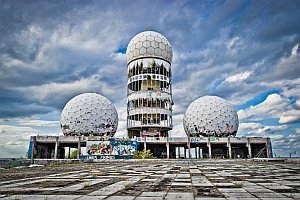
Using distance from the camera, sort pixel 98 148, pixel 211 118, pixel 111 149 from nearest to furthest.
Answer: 1. pixel 111 149
2. pixel 98 148
3. pixel 211 118

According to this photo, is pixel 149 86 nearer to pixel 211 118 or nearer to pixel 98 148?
pixel 211 118

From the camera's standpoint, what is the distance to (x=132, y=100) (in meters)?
66.0

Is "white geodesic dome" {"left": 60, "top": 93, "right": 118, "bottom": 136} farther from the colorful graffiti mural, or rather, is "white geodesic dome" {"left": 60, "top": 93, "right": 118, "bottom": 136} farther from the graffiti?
the graffiti

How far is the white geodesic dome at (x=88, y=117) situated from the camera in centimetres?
6266

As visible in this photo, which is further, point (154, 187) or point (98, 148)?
point (98, 148)

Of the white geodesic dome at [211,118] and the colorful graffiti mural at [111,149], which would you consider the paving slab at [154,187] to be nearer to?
the colorful graffiti mural at [111,149]

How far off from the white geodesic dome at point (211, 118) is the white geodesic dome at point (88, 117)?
2183 centimetres

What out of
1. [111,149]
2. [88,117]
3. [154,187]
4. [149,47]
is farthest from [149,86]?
[154,187]

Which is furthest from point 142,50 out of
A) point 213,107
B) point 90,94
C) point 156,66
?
point 213,107

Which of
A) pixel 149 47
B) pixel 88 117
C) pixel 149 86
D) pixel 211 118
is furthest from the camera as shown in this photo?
pixel 149 86

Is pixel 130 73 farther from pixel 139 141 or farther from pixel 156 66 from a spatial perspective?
pixel 139 141

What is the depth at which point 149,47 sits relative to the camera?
6538 cm

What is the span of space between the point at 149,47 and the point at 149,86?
10780 mm

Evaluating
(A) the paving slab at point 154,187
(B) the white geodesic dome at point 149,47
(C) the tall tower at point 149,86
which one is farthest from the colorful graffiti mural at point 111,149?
(A) the paving slab at point 154,187
